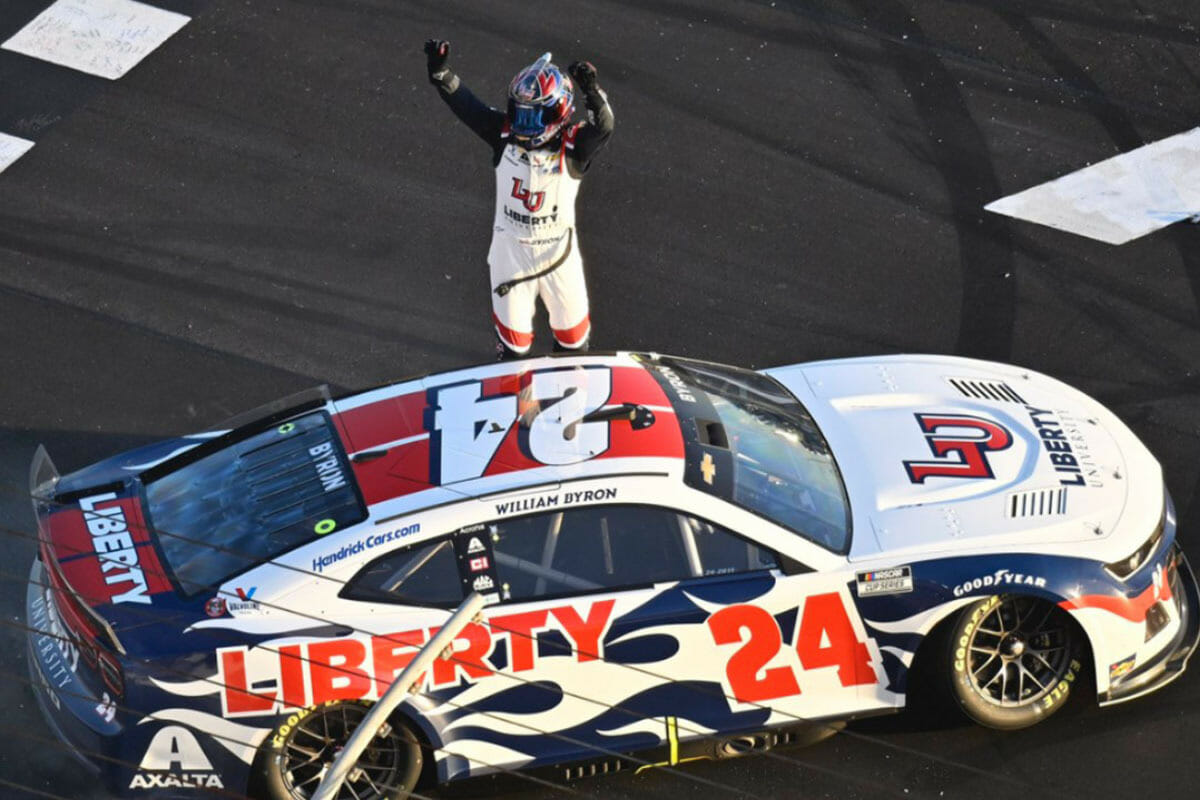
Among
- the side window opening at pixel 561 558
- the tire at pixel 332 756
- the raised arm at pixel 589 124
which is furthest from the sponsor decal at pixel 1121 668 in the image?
the raised arm at pixel 589 124

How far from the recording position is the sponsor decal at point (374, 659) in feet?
21.8

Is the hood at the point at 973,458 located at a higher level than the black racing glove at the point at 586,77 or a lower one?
lower

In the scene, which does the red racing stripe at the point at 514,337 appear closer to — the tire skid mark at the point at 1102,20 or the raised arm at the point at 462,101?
the raised arm at the point at 462,101

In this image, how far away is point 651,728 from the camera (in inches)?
278

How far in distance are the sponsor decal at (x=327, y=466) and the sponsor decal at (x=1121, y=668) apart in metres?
3.47

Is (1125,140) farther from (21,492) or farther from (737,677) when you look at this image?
(21,492)

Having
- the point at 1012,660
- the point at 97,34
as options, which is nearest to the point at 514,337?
the point at 1012,660

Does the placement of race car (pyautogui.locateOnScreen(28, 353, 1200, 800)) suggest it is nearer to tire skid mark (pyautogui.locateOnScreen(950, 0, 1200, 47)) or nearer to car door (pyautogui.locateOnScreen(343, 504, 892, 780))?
car door (pyautogui.locateOnScreen(343, 504, 892, 780))

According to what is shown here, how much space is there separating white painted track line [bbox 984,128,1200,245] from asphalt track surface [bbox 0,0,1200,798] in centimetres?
15

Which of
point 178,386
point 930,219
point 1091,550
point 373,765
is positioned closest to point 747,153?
point 930,219

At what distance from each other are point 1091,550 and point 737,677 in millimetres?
1654

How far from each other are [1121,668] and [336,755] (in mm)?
3446

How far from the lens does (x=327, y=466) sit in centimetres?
720

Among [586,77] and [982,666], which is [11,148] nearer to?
[586,77]
